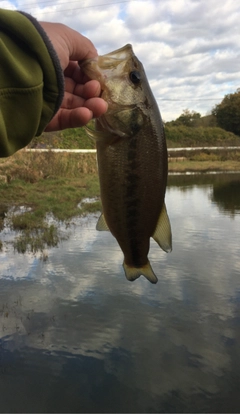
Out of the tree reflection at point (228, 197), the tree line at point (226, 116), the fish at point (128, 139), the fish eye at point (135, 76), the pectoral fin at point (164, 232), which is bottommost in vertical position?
the tree reflection at point (228, 197)

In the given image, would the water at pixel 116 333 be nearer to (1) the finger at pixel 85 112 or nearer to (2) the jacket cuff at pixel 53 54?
(1) the finger at pixel 85 112

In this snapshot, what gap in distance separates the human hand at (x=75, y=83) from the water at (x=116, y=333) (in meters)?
3.54

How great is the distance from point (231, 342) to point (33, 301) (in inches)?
121

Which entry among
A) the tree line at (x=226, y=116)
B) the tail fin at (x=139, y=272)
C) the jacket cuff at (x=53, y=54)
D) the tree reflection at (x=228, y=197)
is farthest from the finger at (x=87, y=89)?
the tree line at (x=226, y=116)

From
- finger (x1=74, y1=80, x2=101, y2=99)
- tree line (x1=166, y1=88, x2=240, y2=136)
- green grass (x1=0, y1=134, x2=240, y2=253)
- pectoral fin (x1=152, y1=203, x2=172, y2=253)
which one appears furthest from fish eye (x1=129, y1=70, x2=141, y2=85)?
tree line (x1=166, y1=88, x2=240, y2=136)

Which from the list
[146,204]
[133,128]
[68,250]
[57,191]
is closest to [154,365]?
[146,204]

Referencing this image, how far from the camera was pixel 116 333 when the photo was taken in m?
5.91

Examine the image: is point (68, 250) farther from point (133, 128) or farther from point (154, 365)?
point (133, 128)

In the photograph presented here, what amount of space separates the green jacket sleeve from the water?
3781mm

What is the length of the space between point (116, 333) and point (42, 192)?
11.7 m

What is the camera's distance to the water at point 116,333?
472 cm

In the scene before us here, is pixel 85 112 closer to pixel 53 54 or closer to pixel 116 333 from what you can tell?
pixel 53 54

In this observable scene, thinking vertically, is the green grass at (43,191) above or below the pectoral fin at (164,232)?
below

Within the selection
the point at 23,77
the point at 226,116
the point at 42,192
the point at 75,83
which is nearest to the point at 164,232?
the point at 75,83
